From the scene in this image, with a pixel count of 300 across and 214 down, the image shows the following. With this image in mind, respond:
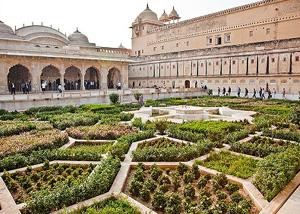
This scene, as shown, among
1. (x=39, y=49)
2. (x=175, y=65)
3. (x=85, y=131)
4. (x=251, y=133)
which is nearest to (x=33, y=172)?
(x=85, y=131)

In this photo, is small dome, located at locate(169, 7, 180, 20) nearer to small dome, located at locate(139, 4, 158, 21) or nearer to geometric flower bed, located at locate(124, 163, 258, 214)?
small dome, located at locate(139, 4, 158, 21)

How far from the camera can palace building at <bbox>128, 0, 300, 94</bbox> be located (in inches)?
1075

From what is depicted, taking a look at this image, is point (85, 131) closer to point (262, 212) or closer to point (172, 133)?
point (172, 133)

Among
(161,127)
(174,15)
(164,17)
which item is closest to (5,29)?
(161,127)

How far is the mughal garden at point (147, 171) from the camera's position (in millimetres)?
4258

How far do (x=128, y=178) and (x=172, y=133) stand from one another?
3.69 metres

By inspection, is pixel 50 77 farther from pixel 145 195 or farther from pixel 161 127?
pixel 145 195

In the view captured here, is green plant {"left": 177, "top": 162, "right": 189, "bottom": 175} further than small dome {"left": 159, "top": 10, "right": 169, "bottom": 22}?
No

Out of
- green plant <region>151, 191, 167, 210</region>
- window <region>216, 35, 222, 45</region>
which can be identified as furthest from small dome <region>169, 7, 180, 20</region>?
green plant <region>151, 191, 167, 210</region>

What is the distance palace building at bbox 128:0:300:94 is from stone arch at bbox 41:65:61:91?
15193 millimetres

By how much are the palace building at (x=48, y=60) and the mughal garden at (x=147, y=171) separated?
19311 millimetres

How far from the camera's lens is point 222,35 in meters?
36.6

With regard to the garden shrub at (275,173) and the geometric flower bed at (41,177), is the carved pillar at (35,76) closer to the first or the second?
the geometric flower bed at (41,177)

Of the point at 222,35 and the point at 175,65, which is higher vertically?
the point at 222,35
